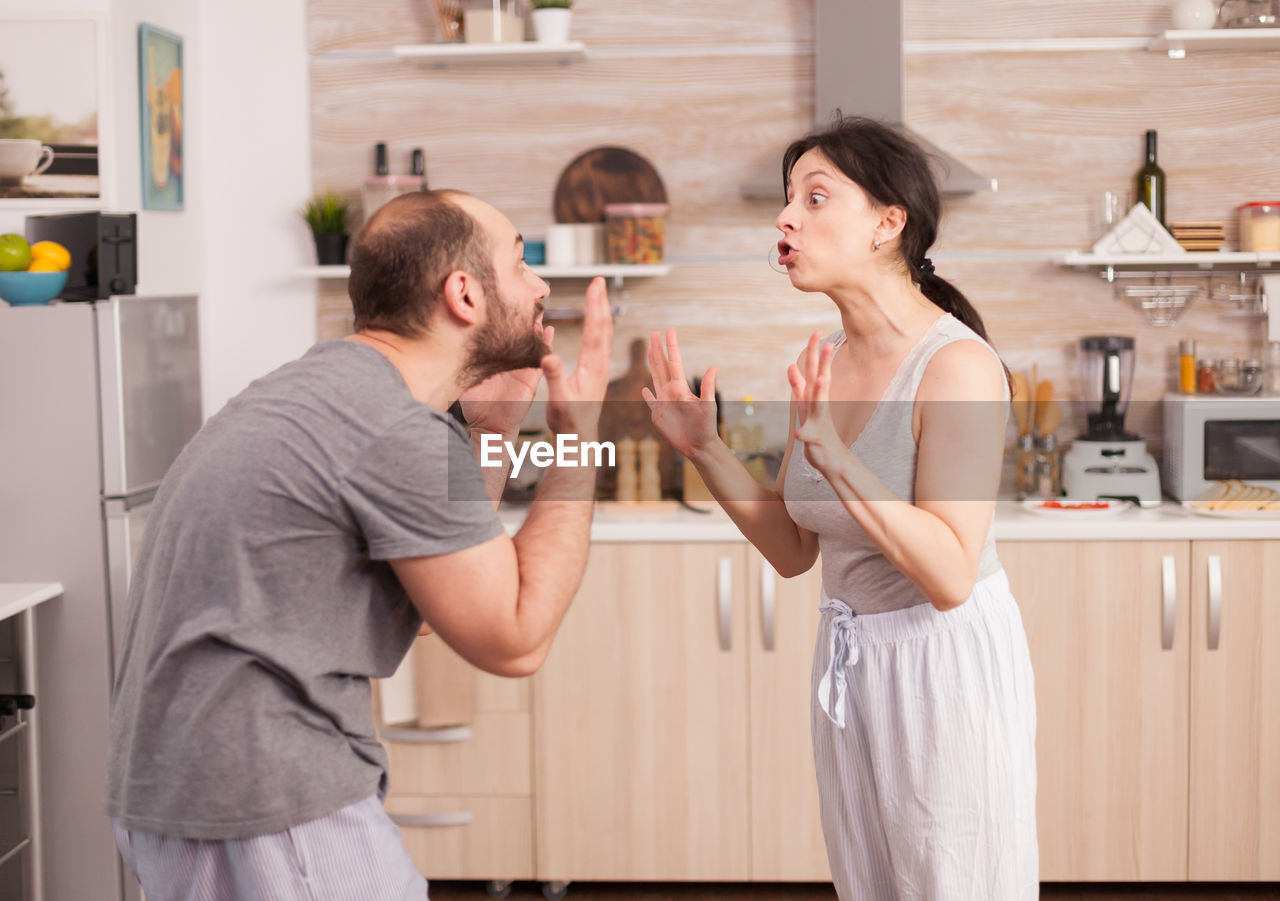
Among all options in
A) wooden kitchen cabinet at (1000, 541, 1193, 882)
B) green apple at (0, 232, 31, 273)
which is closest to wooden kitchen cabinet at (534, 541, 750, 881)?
wooden kitchen cabinet at (1000, 541, 1193, 882)

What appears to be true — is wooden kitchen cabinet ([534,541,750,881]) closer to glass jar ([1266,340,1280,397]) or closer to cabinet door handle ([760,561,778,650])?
cabinet door handle ([760,561,778,650])

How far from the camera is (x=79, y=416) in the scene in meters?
2.70

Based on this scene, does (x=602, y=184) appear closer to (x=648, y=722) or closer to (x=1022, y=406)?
(x=1022, y=406)

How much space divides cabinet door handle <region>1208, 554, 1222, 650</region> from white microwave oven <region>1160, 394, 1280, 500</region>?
0.32 m

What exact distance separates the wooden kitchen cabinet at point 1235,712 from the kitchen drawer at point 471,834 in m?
1.62

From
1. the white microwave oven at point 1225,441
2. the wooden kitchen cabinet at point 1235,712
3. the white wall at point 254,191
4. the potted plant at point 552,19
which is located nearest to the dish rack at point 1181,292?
the white microwave oven at point 1225,441

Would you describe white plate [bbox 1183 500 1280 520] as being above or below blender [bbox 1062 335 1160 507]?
below

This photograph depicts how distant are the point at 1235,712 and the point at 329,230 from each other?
2.59 m

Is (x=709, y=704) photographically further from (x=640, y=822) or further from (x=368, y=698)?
(x=368, y=698)

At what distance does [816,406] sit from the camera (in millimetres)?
1383

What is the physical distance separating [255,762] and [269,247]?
2680 millimetres

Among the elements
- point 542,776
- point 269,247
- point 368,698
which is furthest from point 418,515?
point 269,247

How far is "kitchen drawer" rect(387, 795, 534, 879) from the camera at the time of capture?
3.12 meters

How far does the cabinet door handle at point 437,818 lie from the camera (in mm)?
3111
